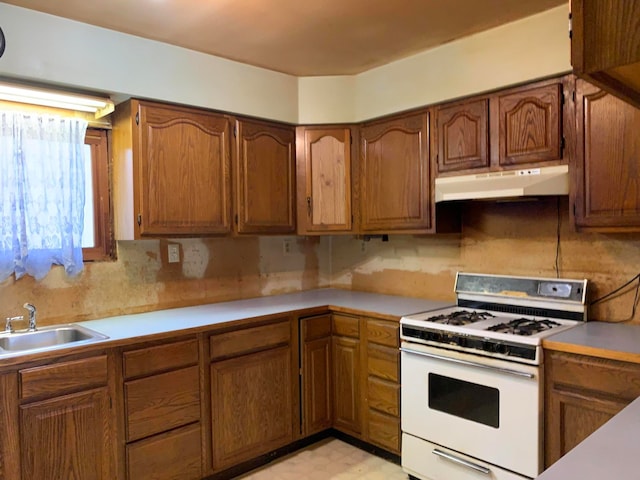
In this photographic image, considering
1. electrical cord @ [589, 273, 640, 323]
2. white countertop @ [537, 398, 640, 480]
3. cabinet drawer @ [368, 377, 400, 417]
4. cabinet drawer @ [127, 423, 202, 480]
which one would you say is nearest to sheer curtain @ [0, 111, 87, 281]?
cabinet drawer @ [127, 423, 202, 480]

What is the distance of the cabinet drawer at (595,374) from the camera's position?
1782 mm

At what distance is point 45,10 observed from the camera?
6.94ft

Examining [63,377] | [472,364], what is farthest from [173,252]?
[472,364]

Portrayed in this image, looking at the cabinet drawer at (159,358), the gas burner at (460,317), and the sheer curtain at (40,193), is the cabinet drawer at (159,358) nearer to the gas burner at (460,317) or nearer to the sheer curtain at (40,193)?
the sheer curtain at (40,193)

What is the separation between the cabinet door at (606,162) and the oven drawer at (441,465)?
4.08ft

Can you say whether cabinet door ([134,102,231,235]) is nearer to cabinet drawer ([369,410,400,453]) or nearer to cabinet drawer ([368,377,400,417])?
cabinet drawer ([368,377,400,417])

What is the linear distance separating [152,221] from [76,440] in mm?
1124

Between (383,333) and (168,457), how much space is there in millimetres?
1315

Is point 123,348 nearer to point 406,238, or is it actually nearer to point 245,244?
point 245,244

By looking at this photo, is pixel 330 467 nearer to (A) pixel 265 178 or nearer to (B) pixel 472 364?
(B) pixel 472 364

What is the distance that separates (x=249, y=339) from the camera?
2.61 meters

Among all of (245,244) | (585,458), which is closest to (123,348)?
(245,244)

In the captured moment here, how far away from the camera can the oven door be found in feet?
6.60

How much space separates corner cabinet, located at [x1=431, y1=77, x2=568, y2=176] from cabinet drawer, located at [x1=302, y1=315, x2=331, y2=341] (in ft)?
3.85
